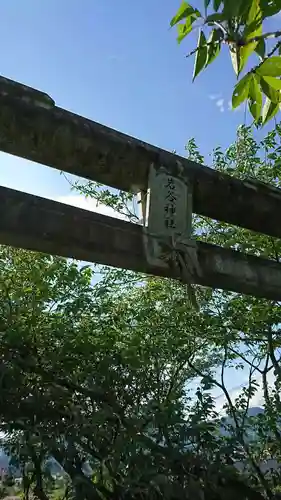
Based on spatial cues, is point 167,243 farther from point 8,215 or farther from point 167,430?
point 167,430

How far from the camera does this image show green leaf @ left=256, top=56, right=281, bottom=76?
1.17 meters

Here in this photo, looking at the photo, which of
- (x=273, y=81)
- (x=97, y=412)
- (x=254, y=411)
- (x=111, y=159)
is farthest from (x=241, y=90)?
(x=254, y=411)

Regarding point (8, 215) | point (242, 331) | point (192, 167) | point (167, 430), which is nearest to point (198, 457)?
point (167, 430)

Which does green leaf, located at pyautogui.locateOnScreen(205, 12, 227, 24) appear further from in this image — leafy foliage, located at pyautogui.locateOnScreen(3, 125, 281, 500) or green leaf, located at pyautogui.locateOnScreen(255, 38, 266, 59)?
leafy foliage, located at pyautogui.locateOnScreen(3, 125, 281, 500)

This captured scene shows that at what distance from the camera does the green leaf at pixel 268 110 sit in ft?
4.73

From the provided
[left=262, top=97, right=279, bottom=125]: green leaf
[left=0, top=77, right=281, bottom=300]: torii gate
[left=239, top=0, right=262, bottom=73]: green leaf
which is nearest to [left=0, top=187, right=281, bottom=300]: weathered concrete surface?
[left=0, top=77, right=281, bottom=300]: torii gate

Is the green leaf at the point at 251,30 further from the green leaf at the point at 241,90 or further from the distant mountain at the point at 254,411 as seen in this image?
the distant mountain at the point at 254,411

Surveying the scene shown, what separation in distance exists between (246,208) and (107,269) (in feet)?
9.89

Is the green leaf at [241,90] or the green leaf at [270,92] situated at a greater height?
the green leaf at [270,92]

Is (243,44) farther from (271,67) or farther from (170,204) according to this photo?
(170,204)

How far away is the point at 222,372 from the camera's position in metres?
5.70

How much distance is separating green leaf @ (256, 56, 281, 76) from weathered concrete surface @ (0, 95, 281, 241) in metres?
0.68

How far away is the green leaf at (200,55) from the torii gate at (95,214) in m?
0.53

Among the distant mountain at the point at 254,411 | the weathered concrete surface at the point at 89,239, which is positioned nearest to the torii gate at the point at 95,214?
the weathered concrete surface at the point at 89,239
